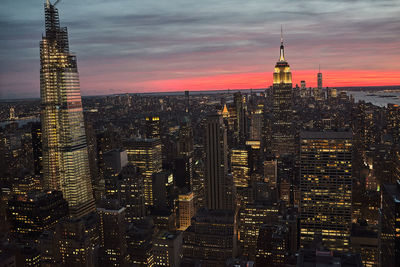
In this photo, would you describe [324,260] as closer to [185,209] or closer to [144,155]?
[185,209]

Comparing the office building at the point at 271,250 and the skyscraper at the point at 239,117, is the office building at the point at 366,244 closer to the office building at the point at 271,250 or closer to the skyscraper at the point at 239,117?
the office building at the point at 271,250

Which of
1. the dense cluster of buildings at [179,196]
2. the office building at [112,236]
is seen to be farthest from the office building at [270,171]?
the office building at [112,236]

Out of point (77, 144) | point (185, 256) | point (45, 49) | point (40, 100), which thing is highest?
point (45, 49)

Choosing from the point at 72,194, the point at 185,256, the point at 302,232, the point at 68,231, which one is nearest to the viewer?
the point at 68,231

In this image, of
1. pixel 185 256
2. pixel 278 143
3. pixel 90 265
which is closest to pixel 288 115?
pixel 278 143

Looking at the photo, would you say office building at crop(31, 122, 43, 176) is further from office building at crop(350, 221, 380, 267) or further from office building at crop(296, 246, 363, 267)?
office building at crop(296, 246, 363, 267)

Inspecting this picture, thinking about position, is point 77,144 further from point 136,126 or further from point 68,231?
point 136,126

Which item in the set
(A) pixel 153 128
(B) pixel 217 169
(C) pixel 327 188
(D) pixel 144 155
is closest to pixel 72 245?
(B) pixel 217 169
